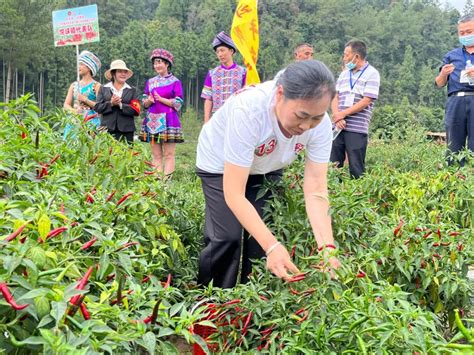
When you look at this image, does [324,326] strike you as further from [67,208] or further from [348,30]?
[348,30]

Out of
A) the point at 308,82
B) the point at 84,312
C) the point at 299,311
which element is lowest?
the point at 299,311

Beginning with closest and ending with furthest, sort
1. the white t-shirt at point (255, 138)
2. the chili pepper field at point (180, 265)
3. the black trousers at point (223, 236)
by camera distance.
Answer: the chili pepper field at point (180, 265) → the white t-shirt at point (255, 138) → the black trousers at point (223, 236)

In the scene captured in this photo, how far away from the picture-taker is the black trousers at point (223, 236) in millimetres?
2500

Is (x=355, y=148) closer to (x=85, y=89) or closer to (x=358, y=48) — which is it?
(x=358, y=48)

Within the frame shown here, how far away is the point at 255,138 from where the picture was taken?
7.05 ft

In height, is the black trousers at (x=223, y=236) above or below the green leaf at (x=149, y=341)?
below

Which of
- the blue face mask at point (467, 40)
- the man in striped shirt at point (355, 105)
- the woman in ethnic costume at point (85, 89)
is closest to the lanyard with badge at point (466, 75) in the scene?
the blue face mask at point (467, 40)

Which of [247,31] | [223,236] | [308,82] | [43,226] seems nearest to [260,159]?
[223,236]

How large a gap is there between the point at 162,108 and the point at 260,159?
3327 millimetres

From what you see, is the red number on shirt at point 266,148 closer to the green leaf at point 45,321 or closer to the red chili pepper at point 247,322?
the red chili pepper at point 247,322

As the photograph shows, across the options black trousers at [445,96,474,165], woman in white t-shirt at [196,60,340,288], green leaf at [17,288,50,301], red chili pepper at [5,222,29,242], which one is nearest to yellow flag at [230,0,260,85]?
black trousers at [445,96,474,165]

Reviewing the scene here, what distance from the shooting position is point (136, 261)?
1552 mm

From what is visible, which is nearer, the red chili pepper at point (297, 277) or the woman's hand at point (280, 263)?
the red chili pepper at point (297, 277)

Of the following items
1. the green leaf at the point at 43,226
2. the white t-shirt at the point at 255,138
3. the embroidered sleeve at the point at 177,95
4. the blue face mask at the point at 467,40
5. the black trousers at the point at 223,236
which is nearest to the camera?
the green leaf at the point at 43,226
